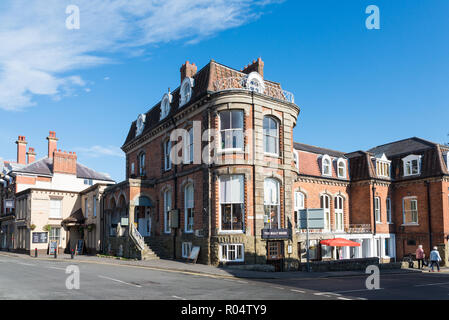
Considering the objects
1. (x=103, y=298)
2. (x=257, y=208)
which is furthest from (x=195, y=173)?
(x=103, y=298)

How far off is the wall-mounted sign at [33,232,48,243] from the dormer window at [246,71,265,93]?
26935 millimetres

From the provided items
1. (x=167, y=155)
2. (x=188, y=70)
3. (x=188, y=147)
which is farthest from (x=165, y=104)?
(x=188, y=147)

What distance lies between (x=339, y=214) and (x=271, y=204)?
43.0 feet

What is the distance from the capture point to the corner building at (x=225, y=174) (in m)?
23.5

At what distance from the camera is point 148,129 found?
108 ft

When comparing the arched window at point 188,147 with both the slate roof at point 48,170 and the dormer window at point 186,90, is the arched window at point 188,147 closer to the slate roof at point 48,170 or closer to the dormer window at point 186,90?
the dormer window at point 186,90

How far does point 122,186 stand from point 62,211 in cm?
1390

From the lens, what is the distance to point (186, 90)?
2827 centimetres

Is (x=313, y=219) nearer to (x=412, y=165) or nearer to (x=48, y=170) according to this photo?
(x=412, y=165)

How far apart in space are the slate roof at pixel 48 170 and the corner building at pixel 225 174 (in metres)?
20.5

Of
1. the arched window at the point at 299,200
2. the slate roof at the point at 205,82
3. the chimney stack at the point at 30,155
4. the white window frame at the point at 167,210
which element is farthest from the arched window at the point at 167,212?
the chimney stack at the point at 30,155

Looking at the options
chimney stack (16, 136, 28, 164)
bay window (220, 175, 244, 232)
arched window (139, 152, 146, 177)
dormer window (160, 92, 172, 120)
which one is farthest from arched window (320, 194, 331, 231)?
chimney stack (16, 136, 28, 164)
